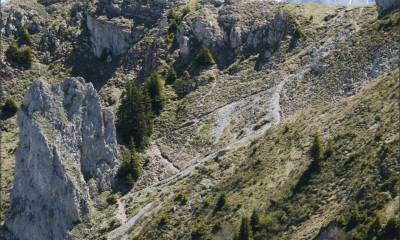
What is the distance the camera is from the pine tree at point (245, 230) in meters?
81.1

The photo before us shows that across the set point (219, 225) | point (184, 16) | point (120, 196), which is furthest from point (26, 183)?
point (184, 16)

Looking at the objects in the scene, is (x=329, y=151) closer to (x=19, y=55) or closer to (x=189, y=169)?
(x=189, y=169)

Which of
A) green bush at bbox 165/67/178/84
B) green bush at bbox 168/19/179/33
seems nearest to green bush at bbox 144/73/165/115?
green bush at bbox 165/67/178/84

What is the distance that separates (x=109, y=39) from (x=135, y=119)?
27471 mm

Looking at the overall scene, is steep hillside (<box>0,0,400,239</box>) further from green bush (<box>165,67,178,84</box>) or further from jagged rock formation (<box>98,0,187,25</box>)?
green bush (<box>165,67,178,84</box>)

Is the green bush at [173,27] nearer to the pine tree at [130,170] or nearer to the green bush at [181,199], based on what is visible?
the pine tree at [130,170]

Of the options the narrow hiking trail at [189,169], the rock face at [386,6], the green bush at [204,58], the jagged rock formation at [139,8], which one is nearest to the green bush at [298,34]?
the rock face at [386,6]

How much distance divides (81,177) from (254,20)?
4339 cm

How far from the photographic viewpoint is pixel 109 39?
13938 centimetres

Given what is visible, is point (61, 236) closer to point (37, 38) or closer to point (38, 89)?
point (38, 89)

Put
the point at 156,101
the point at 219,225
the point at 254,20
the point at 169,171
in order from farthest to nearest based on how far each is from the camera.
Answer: the point at 254,20
the point at 156,101
the point at 169,171
the point at 219,225

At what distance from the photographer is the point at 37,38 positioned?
14038 cm

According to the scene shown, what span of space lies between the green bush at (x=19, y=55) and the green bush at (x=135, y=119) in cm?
2520

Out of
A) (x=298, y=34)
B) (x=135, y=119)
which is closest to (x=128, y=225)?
(x=135, y=119)
